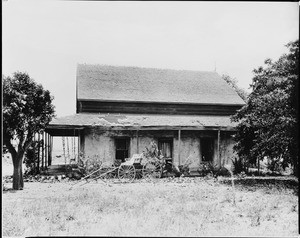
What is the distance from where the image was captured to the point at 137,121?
50.2 feet

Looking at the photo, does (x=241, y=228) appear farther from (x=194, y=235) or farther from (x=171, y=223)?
(x=171, y=223)

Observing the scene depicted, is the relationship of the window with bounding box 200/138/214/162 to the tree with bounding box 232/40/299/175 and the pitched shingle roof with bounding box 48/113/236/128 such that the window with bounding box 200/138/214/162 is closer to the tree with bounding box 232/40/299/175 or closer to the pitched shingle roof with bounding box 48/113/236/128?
the pitched shingle roof with bounding box 48/113/236/128

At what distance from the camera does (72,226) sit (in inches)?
232

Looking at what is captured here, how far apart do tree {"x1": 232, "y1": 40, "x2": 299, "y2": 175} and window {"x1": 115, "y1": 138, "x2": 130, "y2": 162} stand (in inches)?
238

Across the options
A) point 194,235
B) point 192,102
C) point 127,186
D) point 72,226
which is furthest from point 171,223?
point 192,102

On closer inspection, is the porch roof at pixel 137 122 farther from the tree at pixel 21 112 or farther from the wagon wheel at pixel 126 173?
the tree at pixel 21 112

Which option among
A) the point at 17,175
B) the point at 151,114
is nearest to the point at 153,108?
the point at 151,114

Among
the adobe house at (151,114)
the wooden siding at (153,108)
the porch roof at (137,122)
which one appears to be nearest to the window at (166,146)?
the adobe house at (151,114)

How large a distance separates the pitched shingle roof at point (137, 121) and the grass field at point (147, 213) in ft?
19.0

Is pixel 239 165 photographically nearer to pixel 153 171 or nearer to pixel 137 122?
A: pixel 153 171

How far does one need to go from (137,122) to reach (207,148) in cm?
412

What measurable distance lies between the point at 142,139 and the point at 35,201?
8.42 meters

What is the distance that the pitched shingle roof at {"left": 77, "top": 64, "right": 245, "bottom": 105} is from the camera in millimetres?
16875

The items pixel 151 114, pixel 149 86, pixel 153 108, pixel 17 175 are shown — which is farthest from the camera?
pixel 149 86
